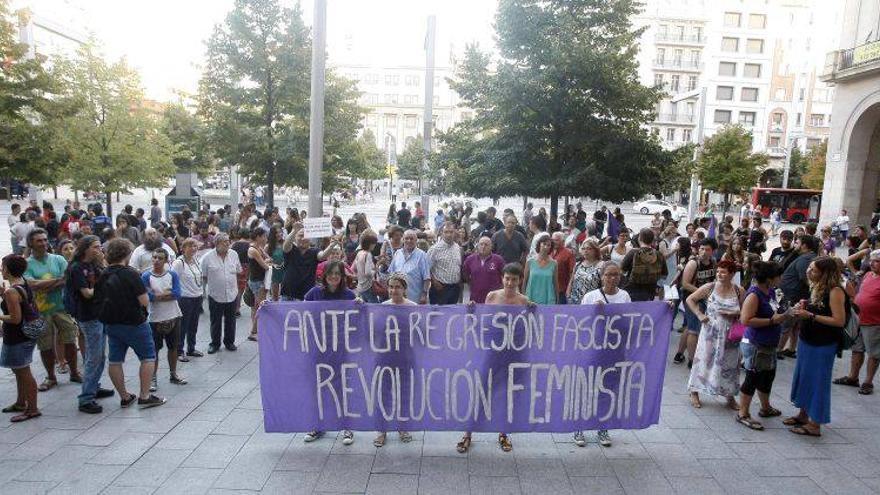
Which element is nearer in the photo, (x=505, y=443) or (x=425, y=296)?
(x=505, y=443)

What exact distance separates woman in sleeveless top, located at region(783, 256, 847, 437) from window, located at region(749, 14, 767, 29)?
2895 inches

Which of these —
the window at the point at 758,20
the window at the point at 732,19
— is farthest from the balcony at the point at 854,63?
the window at the point at 758,20

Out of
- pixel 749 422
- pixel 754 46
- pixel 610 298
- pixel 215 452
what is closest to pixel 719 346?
pixel 749 422

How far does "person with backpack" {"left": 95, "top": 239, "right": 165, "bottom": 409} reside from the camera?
18.9ft

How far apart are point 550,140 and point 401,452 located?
40.6ft

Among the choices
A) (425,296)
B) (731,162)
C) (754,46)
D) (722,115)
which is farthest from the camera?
(722,115)

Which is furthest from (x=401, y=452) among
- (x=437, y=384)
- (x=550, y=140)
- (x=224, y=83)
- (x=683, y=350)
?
(x=224, y=83)

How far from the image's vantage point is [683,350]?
8102 millimetres

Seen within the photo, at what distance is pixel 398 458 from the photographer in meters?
5.11

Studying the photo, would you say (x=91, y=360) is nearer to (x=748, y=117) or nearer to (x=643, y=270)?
(x=643, y=270)

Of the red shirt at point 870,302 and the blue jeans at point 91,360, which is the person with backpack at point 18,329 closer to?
the blue jeans at point 91,360

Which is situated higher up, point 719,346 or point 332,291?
point 332,291

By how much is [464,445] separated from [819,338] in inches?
144

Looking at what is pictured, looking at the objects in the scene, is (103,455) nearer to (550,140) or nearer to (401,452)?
(401,452)
